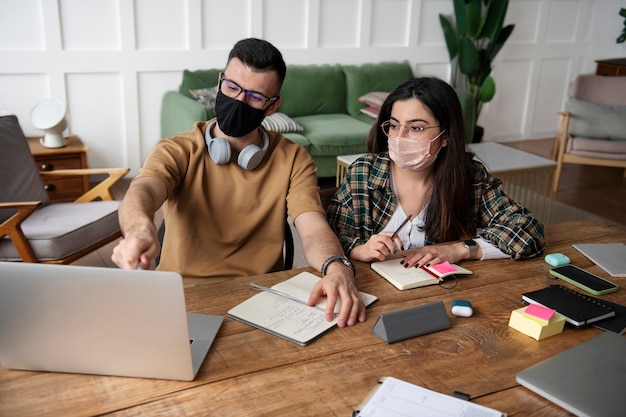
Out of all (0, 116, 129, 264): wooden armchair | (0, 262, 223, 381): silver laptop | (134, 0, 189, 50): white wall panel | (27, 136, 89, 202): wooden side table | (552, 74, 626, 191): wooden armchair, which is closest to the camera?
(0, 262, 223, 381): silver laptop

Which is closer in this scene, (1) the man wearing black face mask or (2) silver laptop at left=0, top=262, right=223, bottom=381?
(2) silver laptop at left=0, top=262, right=223, bottom=381

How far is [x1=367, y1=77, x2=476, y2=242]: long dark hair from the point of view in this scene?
71.7 inches

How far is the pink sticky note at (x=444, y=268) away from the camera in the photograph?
5.12 feet

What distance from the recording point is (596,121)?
460cm

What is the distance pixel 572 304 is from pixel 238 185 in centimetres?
93

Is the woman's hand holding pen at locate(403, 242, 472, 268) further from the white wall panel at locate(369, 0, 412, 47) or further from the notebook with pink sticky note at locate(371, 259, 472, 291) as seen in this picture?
the white wall panel at locate(369, 0, 412, 47)

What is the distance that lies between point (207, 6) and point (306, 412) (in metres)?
3.84

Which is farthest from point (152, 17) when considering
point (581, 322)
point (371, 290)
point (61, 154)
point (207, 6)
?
point (581, 322)

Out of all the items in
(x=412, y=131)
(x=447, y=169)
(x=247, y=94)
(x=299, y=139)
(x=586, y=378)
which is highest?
(x=247, y=94)

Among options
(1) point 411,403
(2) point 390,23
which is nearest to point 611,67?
(2) point 390,23

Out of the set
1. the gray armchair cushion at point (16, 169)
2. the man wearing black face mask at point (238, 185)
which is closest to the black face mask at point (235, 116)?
the man wearing black face mask at point (238, 185)

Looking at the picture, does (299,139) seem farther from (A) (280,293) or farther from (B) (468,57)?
(A) (280,293)

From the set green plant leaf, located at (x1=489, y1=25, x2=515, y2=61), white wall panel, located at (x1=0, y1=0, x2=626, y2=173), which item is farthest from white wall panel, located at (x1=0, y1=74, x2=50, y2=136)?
green plant leaf, located at (x1=489, y1=25, x2=515, y2=61)

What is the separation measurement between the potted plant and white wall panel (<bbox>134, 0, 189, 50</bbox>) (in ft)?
7.28
